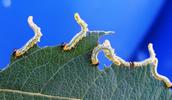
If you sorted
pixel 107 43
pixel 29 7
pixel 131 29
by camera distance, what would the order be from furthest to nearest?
pixel 131 29 < pixel 29 7 < pixel 107 43

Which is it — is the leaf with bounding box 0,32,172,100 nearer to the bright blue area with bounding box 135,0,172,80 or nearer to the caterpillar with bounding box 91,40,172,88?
the caterpillar with bounding box 91,40,172,88

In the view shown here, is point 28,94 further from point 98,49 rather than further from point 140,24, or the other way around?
point 140,24

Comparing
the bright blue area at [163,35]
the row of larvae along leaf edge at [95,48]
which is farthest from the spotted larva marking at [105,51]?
the bright blue area at [163,35]

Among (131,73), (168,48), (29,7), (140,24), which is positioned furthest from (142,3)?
(131,73)

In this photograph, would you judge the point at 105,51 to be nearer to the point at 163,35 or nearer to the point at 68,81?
the point at 68,81

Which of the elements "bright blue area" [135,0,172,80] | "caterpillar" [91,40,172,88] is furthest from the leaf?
"bright blue area" [135,0,172,80]

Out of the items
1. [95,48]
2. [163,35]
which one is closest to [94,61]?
[95,48]

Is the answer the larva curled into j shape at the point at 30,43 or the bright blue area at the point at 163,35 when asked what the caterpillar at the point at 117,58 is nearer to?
the larva curled into j shape at the point at 30,43

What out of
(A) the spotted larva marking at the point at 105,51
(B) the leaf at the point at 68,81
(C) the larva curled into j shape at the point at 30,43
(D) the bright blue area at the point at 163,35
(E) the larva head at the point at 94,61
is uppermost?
(D) the bright blue area at the point at 163,35
